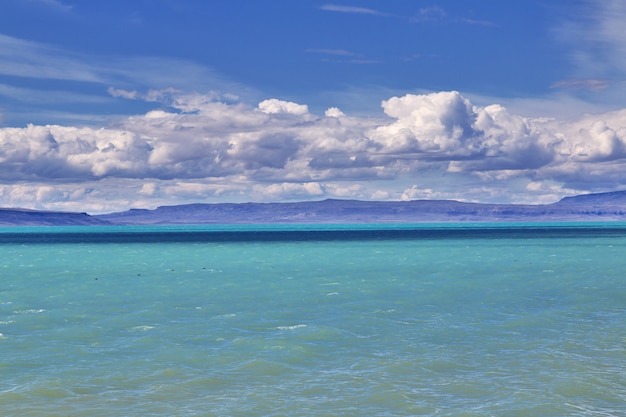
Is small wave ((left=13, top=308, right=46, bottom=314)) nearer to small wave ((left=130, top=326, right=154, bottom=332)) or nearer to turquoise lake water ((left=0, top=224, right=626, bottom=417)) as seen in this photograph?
turquoise lake water ((left=0, top=224, right=626, bottom=417))

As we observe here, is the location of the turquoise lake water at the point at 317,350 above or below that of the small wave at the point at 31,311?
above

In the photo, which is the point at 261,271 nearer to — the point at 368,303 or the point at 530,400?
the point at 368,303

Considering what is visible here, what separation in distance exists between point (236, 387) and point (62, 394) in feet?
15.1

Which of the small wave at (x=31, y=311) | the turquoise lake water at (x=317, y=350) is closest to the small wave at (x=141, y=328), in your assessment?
the turquoise lake water at (x=317, y=350)

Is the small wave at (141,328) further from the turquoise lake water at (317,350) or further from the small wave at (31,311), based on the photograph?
the small wave at (31,311)

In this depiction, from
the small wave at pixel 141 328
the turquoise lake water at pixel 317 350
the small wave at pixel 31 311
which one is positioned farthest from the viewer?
the small wave at pixel 31 311

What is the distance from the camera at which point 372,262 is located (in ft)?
243

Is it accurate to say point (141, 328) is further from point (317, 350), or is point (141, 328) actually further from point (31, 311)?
point (31, 311)

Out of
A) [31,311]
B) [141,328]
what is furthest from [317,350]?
[31,311]

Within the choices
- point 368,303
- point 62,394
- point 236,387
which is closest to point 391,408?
point 236,387

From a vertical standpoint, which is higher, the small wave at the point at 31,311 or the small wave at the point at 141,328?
the small wave at the point at 141,328

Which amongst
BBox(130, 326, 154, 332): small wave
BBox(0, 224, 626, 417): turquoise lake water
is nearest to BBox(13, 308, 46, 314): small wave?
BBox(0, 224, 626, 417): turquoise lake water

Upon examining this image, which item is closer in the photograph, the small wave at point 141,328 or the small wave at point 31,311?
the small wave at point 141,328

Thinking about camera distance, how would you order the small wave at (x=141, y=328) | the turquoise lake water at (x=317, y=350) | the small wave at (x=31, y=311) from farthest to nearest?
the small wave at (x=31, y=311) < the small wave at (x=141, y=328) < the turquoise lake water at (x=317, y=350)
